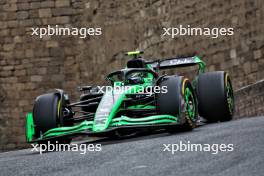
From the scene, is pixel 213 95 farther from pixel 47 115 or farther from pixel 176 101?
pixel 47 115

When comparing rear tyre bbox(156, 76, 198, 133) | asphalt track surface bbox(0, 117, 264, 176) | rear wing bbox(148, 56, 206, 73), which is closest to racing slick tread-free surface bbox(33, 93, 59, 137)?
rear tyre bbox(156, 76, 198, 133)

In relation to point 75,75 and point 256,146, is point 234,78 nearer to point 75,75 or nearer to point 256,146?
point 75,75

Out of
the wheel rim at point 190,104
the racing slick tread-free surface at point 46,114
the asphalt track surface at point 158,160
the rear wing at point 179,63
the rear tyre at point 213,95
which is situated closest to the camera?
the asphalt track surface at point 158,160

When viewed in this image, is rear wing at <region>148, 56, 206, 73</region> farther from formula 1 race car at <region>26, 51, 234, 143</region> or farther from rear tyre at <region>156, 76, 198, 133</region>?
rear tyre at <region>156, 76, 198, 133</region>

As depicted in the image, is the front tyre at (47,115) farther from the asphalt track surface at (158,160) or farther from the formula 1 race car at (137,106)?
the asphalt track surface at (158,160)

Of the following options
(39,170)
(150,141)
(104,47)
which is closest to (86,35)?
(104,47)

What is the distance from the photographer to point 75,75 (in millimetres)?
27484

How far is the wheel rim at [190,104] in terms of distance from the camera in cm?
1083

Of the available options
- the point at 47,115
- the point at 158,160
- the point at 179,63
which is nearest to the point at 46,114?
the point at 47,115

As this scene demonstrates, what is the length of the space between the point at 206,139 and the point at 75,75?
18548 millimetres

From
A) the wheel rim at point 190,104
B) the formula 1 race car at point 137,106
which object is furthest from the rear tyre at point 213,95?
the wheel rim at point 190,104

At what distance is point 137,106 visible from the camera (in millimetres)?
11383

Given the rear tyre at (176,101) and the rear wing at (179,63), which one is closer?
the rear tyre at (176,101)

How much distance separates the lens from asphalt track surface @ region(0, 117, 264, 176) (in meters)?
6.89
